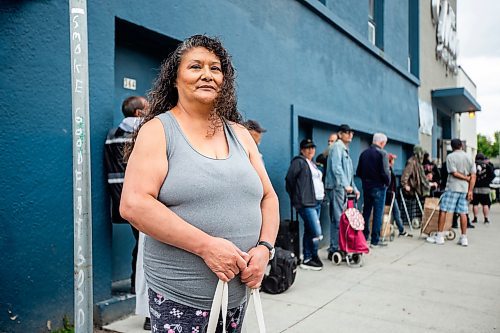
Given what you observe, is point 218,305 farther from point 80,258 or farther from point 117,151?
point 117,151

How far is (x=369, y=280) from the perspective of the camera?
552cm

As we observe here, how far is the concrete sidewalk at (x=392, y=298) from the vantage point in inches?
156

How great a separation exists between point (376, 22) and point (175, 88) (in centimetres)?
1040

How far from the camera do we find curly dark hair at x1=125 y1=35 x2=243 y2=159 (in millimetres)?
1935

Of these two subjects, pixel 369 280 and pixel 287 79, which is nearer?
pixel 369 280

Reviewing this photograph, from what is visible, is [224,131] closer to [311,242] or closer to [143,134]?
[143,134]

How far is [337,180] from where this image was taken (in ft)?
21.3

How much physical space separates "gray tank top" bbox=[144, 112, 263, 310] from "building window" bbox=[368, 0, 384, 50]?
1012 cm

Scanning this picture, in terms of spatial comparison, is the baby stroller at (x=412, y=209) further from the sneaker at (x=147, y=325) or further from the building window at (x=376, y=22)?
the sneaker at (x=147, y=325)

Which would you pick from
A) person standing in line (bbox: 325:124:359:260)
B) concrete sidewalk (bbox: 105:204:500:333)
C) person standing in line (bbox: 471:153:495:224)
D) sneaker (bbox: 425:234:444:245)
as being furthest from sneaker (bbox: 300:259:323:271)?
person standing in line (bbox: 471:153:495:224)

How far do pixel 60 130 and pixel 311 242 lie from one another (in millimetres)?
3714

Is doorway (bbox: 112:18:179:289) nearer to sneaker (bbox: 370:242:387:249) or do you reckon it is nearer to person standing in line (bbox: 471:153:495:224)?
sneaker (bbox: 370:242:387:249)

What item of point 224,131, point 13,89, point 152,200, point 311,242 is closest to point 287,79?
point 311,242

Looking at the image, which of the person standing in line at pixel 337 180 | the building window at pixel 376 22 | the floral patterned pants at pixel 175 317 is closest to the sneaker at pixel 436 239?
the person standing in line at pixel 337 180
